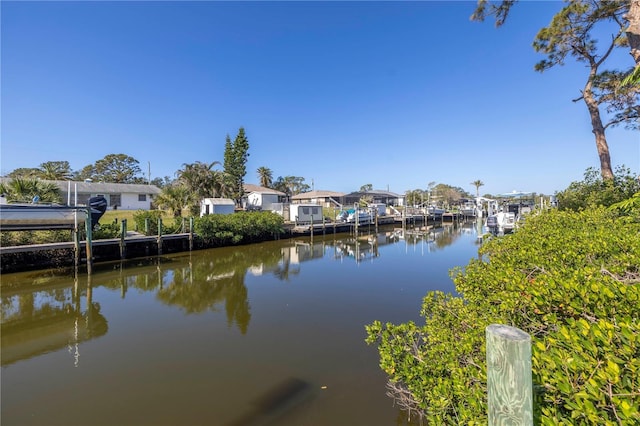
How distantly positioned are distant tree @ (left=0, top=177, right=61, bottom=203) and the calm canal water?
619cm

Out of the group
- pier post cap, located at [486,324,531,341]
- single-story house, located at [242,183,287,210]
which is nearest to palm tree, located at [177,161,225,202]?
single-story house, located at [242,183,287,210]

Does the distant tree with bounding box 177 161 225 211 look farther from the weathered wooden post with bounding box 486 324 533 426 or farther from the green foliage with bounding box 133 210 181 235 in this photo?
the weathered wooden post with bounding box 486 324 533 426

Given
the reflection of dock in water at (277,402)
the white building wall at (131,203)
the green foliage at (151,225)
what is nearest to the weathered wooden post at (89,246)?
the green foliage at (151,225)

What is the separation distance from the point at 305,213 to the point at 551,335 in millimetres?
27103

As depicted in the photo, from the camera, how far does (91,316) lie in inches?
320

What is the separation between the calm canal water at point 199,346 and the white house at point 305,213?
15.1 m

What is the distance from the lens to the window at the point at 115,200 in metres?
34.8

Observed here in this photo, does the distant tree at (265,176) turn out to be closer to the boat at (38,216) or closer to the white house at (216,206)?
the white house at (216,206)

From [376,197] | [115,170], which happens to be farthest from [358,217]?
[115,170]

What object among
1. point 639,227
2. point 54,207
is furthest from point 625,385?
point 54,207

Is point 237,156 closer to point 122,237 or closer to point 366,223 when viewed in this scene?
point 366,223

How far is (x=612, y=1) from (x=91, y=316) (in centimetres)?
2258

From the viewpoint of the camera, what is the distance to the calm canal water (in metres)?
4.37

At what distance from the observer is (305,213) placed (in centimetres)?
2888
